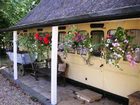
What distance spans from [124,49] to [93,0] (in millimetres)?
2806

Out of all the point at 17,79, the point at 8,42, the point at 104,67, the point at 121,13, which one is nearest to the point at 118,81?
the point at 104,67

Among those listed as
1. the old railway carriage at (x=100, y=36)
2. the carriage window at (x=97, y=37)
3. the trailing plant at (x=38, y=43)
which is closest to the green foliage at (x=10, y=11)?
the trailing plant at (x=38, y=43)

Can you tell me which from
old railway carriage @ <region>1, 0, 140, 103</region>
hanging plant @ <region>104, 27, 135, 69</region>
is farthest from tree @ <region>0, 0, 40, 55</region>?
hanging plant @ <region>104, 27, 135, 69</region>

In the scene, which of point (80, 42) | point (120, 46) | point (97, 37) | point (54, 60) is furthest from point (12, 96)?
point (120, 46)

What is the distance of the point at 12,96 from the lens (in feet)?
25.6

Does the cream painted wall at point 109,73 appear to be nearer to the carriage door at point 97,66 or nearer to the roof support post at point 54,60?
the carriage door at point 97,66

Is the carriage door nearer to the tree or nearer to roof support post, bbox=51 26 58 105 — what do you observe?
roof support post, bbox=51 26 58 105

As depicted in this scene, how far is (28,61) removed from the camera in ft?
35.9

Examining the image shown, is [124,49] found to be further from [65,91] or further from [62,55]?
[62,55]

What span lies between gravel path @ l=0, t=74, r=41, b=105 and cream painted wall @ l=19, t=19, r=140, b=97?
6.97 ft

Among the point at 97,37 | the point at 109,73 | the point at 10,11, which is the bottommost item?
the point at 109,73

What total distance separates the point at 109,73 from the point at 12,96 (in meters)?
3.31

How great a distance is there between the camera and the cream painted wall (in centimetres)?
648

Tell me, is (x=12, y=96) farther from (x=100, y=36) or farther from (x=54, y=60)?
(x=100, y=36)
